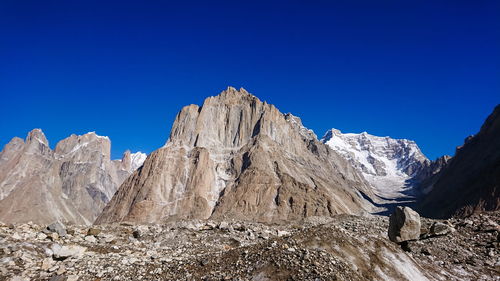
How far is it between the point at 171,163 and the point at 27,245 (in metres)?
136

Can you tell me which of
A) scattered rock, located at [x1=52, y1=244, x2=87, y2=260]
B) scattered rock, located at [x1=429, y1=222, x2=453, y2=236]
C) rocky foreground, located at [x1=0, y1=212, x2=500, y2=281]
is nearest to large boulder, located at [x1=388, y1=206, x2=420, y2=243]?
rocky foreground, located at [x1=0, y1=212, x2=500, y2=281]

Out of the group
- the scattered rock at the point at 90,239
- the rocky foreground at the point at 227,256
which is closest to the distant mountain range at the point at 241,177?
the rocky foreground at the point at 227,256

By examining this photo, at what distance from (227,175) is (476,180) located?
90917 millimetres

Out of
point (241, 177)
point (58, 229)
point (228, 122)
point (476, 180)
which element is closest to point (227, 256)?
point (58, 229)

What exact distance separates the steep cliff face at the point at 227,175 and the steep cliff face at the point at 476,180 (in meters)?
34.6

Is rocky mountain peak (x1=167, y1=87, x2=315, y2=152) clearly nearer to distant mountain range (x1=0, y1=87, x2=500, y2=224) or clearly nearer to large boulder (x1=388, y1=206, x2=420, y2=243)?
distant mountain range (x1=0, y1=87, x2=500, y2=224)

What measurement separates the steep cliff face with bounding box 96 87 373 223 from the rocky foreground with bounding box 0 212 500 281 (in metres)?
98.9

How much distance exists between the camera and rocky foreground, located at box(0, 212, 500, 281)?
1340 centimetres

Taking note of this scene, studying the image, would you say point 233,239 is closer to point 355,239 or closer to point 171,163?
point 355,239

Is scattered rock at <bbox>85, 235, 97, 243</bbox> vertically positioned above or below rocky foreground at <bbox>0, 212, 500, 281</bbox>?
above

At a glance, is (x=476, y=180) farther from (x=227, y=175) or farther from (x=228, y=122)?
(x=228, y=122)

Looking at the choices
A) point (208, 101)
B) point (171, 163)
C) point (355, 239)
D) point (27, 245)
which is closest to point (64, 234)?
point (27, 245)

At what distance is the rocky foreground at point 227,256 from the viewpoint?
1340cm

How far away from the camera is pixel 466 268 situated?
20.5 meters
